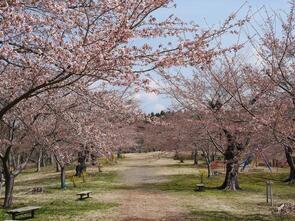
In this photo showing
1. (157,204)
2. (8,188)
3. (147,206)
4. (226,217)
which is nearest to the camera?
(226,217)

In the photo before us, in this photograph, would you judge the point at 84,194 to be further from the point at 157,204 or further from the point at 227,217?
the point at 227,217

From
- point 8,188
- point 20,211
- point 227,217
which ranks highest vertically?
point 8,188

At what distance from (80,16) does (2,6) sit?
5.15ft

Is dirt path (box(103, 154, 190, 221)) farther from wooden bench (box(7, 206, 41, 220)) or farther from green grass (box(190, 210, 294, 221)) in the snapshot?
wooden bench (box(7, 206, 41, 220))

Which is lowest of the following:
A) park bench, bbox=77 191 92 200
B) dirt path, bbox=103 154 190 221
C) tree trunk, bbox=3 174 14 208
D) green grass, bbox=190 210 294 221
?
green grass, bbox=190 210 294 221

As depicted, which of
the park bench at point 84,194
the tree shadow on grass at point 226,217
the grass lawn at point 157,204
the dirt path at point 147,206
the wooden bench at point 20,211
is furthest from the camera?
the park bench at point 84,194

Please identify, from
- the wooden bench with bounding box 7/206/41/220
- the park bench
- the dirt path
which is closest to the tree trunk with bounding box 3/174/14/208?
the wooden bench with bounding box 7/206/41/220

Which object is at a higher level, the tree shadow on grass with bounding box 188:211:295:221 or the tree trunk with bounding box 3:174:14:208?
the tree trunk with bounding box 3:174:14:208

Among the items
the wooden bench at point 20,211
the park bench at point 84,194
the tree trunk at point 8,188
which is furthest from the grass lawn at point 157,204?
the tree trunk at point 8,188

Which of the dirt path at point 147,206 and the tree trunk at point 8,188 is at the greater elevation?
the tree trunk at point 8,188

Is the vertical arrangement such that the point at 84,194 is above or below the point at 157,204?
above

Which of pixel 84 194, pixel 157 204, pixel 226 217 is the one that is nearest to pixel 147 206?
pixel 157 204

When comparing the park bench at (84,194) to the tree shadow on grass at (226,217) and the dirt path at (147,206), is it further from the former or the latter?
the tree shadow on grass at (226,217)

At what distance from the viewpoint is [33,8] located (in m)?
7.10
